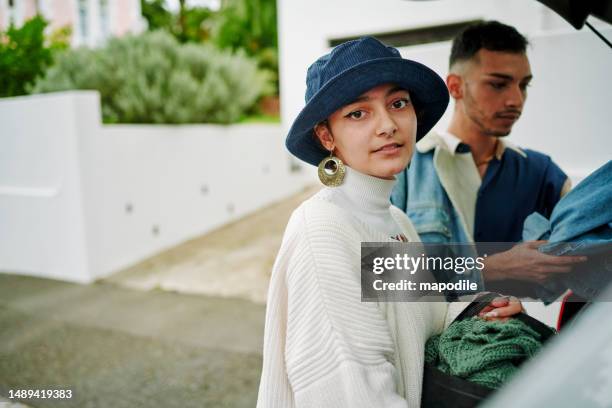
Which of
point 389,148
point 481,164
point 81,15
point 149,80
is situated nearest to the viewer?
point 389,148

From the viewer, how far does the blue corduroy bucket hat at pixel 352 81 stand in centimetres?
103

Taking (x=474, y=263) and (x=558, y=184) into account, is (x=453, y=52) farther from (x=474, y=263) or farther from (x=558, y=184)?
(x=474, y=263)

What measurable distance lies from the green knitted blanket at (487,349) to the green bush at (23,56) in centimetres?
653

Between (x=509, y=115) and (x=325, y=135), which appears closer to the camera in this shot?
(x=325, y=135)

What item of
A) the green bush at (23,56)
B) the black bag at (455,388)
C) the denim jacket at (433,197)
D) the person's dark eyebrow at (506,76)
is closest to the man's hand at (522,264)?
the black bag at (455,388)

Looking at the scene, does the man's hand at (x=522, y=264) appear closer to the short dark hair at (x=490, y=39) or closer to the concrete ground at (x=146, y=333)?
the short dark hair at (x=490, y=39)

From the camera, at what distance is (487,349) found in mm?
976

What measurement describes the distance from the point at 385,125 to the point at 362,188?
0.16 meters

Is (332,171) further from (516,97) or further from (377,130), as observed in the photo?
(516,97)

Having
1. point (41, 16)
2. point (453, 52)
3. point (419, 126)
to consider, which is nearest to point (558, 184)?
point (453, 52)

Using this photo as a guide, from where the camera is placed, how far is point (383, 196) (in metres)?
1.15

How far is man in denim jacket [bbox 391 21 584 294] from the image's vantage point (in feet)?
5.02

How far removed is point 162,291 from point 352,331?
4.26 m

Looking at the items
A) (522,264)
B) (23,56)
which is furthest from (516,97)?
(23,56)
